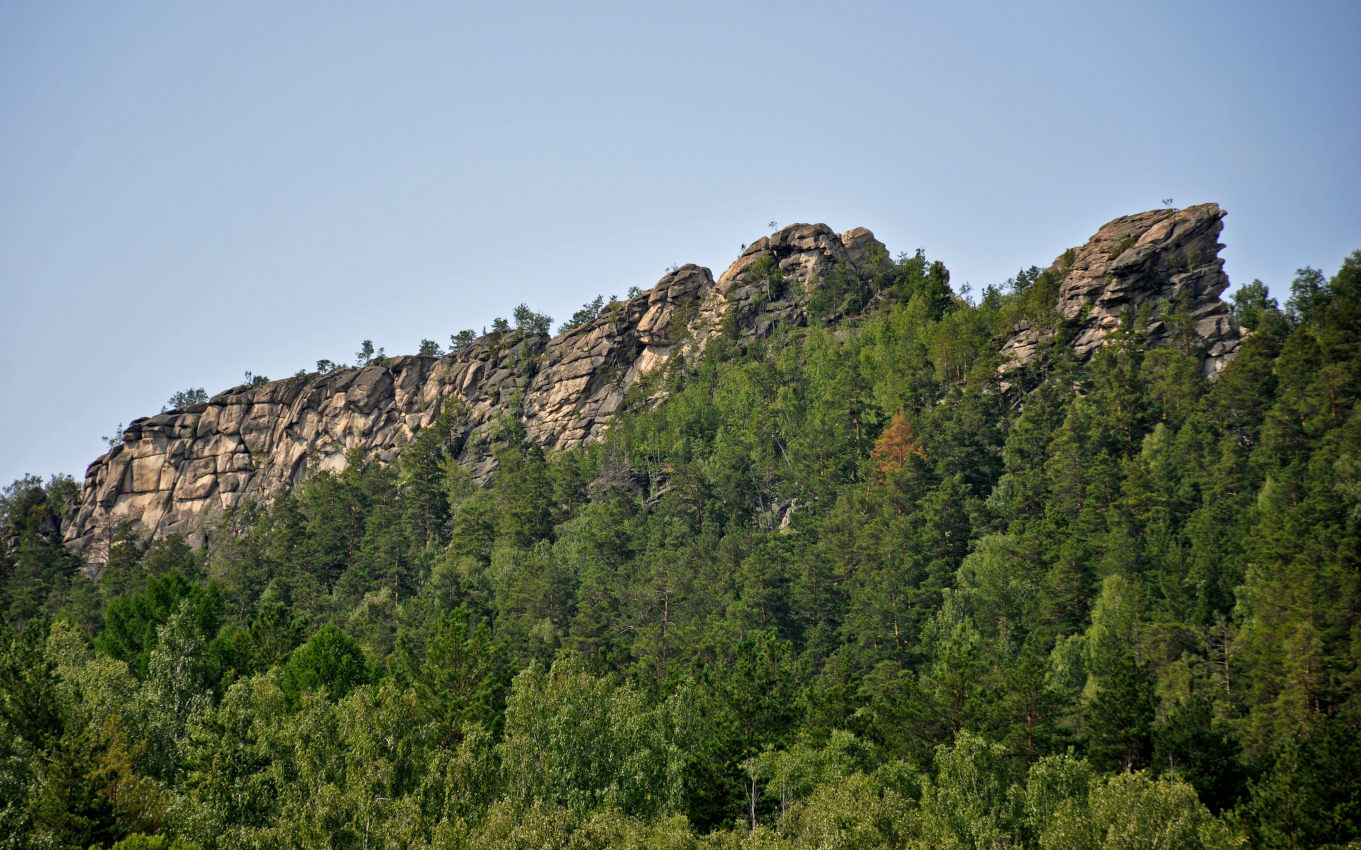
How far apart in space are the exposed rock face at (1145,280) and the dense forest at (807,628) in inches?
67.8

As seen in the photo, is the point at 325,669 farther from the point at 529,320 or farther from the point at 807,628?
the point at 529,320

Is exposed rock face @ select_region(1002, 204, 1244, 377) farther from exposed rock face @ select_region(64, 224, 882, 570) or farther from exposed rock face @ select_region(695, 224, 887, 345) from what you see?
exposed rock face @ select_region(64, 224, 882, 570)

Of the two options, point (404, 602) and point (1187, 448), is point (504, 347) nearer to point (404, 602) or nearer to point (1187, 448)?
point (404, 602)

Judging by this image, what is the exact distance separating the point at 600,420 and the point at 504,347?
2510 centimetres

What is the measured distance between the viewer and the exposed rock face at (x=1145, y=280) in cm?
9188

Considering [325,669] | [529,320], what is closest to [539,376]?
[529,320]

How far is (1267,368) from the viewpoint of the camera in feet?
243

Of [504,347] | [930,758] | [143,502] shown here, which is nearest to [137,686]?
[930,758]

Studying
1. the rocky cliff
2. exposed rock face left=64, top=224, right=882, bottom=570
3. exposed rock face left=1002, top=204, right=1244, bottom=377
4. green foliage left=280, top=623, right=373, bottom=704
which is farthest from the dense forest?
exposed rock face left=64, top=224, right=882, bottom=570

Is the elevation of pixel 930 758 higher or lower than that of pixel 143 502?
lower

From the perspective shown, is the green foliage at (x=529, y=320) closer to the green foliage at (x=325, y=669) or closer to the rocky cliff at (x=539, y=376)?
the rocky cliff at (x=539, y=376)

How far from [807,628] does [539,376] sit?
67294 mm

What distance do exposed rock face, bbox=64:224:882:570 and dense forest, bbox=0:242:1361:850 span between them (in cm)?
905

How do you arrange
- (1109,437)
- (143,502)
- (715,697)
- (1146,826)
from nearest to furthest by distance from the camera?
(1146,826)
(715,697)
(1109,437)
(143,502)
